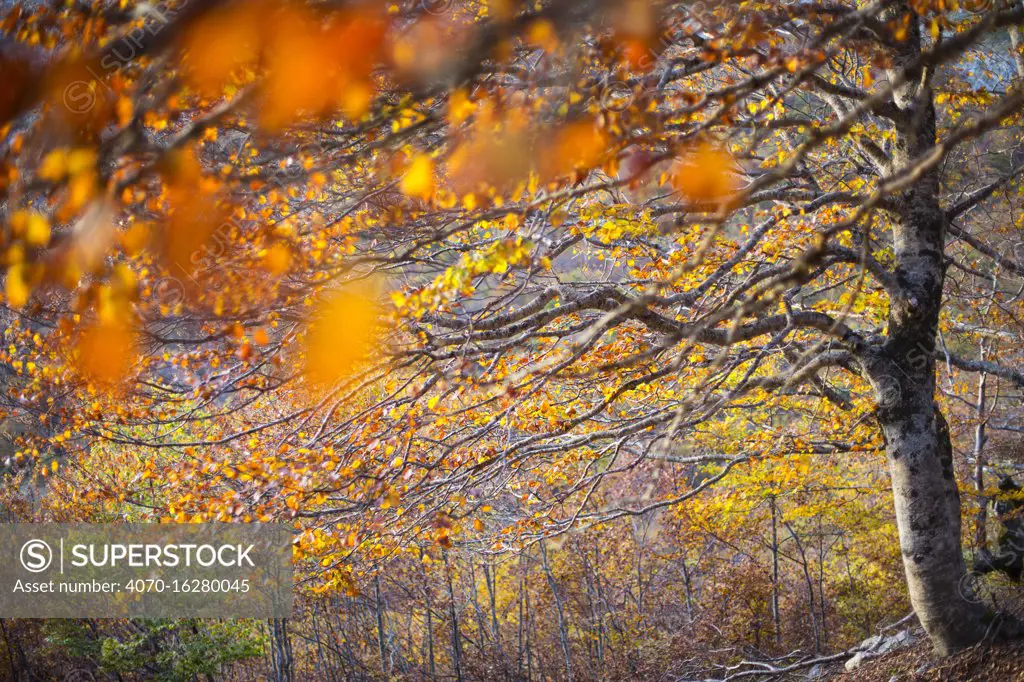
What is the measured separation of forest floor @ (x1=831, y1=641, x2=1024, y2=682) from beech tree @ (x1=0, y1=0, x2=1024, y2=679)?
15cm

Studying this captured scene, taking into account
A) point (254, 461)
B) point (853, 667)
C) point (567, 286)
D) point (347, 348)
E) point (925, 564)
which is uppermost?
point (567, 286)

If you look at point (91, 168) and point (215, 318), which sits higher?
point (215, 318)

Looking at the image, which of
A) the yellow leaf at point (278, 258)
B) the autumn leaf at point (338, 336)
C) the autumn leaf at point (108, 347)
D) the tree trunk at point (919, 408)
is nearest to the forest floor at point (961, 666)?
the tree trunk at point (919, 408)

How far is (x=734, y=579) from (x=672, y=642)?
1.94 m

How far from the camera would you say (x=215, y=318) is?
4.07m

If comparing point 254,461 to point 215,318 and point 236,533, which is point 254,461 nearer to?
point 215,318

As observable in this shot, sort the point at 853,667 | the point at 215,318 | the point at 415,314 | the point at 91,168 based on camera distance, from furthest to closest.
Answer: the point at 853,667
the point at 415,314
the point at 215,318
the point at 91,168

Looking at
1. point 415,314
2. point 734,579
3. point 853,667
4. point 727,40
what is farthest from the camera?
point 734,579

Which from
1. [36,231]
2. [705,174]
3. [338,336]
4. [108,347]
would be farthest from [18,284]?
[705,174]

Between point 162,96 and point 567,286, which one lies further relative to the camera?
point 567,286

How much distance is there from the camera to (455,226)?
5.27m

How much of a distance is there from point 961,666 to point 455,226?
4.96 metres

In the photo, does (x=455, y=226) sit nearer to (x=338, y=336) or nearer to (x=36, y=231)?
(x=338, y=336)

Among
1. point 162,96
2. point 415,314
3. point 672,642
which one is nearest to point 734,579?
point 672,642
